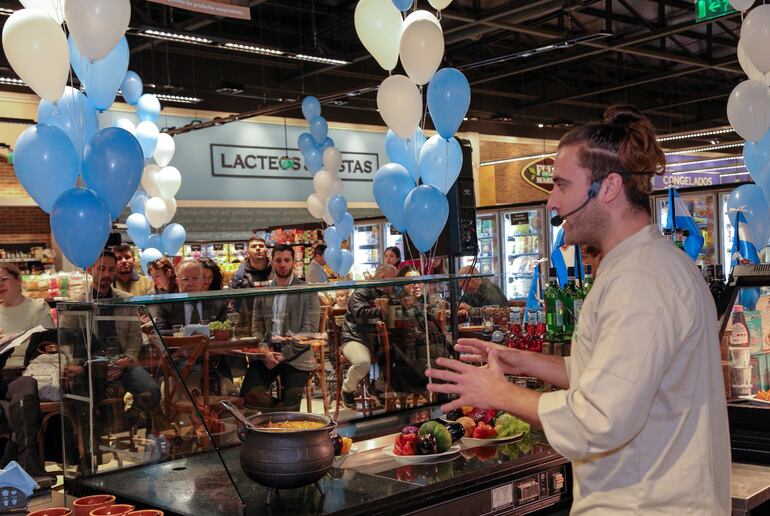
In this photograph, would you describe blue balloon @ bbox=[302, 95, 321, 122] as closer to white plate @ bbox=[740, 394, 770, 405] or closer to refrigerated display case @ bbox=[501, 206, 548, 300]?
refrigerated display case @ bbox=[501, 206, 548, 300]

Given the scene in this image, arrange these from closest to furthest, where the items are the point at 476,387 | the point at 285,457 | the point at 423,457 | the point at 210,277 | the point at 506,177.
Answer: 1. the point at 476,387
2. the point at 285,457
3. the point at 423,457
4. the point at 210,277
5. the point at 506,177

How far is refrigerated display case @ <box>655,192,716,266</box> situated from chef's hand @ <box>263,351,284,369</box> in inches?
321

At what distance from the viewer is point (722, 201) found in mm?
10281

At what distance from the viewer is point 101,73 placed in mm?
5242

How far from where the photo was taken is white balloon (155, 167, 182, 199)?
10.1m

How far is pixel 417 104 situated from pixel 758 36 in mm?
2446

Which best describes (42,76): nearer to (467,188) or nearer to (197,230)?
(467,188)

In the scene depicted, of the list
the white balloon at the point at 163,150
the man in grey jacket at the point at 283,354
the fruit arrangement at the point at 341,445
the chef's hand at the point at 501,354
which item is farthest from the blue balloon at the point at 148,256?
the chef's hand at the point at 501,354

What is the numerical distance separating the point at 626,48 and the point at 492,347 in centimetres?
1148

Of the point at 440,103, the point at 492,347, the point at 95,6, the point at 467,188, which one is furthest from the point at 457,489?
the point at 467,188

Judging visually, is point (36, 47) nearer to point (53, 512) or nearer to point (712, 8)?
point (53, 512)

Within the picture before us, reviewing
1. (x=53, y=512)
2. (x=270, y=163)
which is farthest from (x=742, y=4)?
(x=270, y=163)

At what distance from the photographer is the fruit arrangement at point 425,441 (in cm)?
296

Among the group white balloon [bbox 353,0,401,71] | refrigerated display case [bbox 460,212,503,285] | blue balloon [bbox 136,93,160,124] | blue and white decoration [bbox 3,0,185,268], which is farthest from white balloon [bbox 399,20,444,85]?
refrigerated display case [bbox 460,212,503,285]
